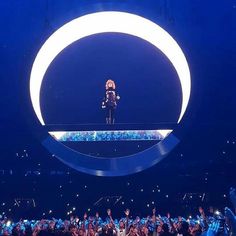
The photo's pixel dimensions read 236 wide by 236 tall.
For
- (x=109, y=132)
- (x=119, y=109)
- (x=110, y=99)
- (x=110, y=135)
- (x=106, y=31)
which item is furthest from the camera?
(x=119, y=109)

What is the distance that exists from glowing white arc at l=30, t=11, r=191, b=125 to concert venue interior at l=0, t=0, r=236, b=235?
0.17ft

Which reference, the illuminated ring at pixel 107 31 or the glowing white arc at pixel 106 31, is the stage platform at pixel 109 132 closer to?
the illuminated ring at pixel 107 31

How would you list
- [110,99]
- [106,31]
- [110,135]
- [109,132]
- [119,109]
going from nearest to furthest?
[109,132] < [110,135] < [110,99] < [106,31] < [119,109]

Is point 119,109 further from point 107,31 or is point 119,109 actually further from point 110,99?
point 107,31

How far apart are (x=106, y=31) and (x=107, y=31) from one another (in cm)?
4

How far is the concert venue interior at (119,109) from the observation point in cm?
1202

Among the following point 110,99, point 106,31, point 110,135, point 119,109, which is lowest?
point 110,135

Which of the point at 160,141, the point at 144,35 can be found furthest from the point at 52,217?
the point at 144,35

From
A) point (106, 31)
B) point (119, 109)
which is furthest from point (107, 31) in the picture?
point (119, 109)

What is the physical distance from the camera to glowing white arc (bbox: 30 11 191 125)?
11953 mm

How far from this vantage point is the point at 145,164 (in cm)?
1248

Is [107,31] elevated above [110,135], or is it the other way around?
[107,31]

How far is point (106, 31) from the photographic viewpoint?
12.7m

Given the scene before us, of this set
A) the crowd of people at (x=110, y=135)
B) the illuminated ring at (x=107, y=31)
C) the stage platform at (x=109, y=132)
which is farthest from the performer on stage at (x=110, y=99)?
the illuminated ring at (x=107, y=31)
